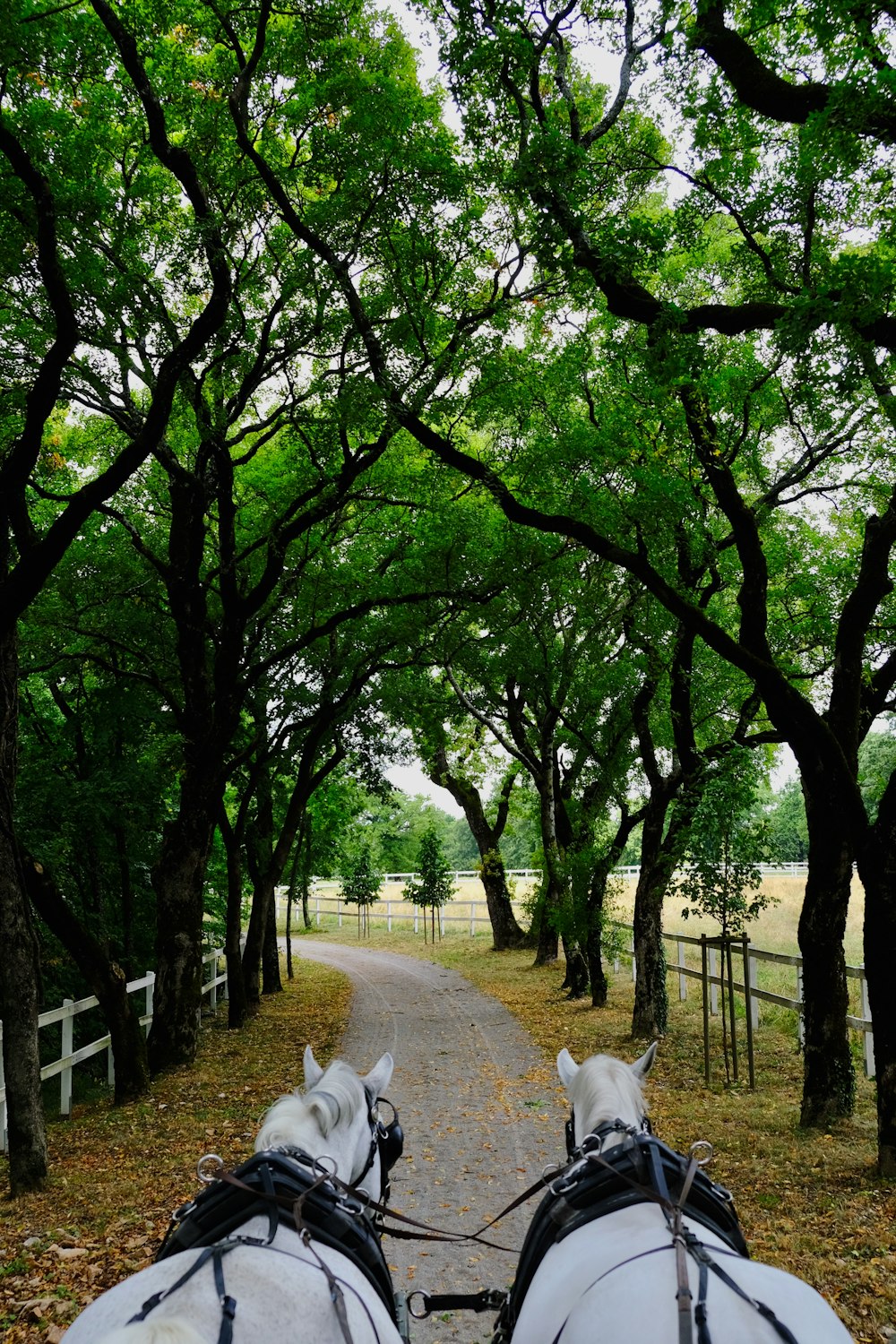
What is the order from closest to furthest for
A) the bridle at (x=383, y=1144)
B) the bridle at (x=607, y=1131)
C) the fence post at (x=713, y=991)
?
the bridle at (x=607, y=1131), the bridle at (x=383, y=1144), the fence post at (x=713, y=991)

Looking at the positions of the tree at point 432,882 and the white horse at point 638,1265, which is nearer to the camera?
the white horse at point 638,1265

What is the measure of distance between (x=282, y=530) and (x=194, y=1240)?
10.7m

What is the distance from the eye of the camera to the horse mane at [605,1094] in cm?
348

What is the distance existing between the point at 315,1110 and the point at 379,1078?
733mm

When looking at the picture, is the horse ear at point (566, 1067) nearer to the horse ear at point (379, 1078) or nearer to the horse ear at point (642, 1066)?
the horse ear at point (642, 1066)

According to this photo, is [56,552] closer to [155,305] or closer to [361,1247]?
[155,305]

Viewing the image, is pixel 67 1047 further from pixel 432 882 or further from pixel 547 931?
pixel 432 882

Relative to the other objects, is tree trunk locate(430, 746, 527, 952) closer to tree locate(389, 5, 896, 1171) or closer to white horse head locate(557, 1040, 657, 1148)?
tree locate(389, 5, 896, 1171)

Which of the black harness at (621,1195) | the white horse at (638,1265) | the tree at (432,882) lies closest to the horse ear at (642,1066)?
the white horse at (638,1265)

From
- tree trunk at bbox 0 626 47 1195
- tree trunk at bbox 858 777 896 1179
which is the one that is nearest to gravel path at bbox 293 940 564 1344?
tree trunk at bbox 858 777 896 1179

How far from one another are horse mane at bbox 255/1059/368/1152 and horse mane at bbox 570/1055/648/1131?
94 cm

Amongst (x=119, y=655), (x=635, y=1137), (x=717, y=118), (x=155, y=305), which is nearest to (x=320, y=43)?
(x=155, y=305)

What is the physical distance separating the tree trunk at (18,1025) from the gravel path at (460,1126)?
9.46 ft

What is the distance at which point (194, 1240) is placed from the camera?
2725 millimetres
